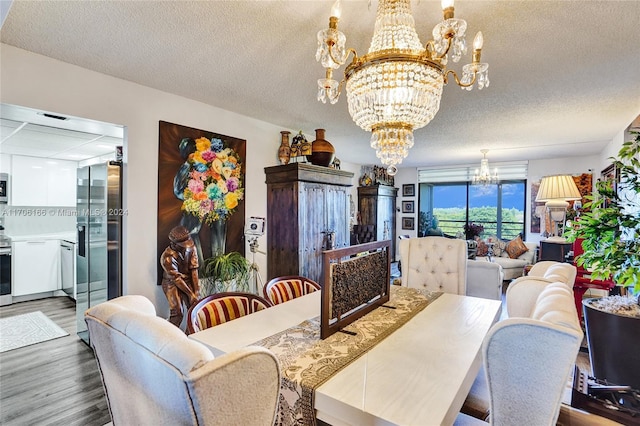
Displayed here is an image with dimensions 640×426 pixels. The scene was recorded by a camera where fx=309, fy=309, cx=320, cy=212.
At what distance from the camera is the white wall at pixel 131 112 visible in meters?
2.13

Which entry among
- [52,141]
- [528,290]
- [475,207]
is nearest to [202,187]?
[52,141]

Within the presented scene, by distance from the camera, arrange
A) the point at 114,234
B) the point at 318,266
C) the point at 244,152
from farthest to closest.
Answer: the point at 318,266 → the point at 244,152 → the point at 114,234

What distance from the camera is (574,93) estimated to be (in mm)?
2785

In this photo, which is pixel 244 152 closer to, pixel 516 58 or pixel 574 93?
pixel 516 58

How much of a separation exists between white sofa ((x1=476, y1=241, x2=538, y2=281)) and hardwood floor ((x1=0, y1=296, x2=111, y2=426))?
588 cm

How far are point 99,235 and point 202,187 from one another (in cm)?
104

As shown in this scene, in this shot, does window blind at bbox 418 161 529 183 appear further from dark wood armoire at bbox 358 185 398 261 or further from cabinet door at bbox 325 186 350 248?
cabinet door at bbox 325 186 350 248

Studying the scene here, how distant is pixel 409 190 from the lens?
8031 millimetres

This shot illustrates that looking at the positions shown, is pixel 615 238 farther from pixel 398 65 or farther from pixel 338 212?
pixel 338 212

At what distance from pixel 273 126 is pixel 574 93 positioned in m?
3.13

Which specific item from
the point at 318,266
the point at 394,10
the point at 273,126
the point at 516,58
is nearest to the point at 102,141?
the point at 273,126

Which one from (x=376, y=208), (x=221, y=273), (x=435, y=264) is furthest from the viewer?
(x=376, y=208)

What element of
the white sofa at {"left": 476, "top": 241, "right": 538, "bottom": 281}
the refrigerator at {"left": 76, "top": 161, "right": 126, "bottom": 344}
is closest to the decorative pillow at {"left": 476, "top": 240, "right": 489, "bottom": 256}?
the white sofa at {"left": 476, "top": 241, "right": 538, "bottom": 281}

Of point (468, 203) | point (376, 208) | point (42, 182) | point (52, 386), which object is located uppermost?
point (42, 182)
